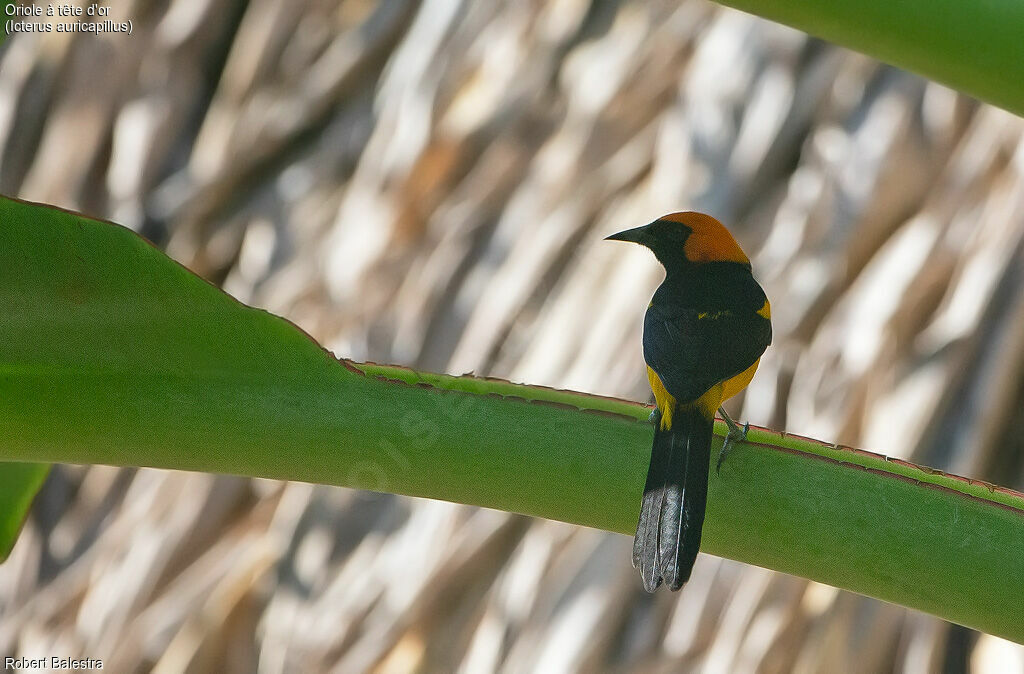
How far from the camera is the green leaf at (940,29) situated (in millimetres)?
546

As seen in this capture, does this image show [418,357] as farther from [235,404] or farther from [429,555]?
[235,404]

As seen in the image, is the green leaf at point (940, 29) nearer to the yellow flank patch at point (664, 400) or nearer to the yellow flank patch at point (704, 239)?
the yellow flank patch at point (664, 400)

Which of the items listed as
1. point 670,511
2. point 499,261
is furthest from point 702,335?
point 499,261

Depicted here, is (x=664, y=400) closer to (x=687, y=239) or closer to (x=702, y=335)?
(x=702, y=335)

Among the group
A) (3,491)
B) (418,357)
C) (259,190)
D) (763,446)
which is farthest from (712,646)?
(259,190)

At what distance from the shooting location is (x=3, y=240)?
51 centimetres

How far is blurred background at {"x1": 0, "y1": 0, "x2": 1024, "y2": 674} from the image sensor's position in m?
1.53

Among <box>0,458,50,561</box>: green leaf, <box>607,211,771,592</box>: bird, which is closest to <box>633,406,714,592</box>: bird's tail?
<box>607,211,771,592</box>: bird

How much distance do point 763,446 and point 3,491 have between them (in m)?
0.60

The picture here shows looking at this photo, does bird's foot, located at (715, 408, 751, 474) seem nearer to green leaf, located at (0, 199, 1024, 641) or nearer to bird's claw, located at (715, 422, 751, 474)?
bird's claw, located at (715, 422, 751, 474)

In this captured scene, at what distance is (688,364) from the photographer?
0.95m

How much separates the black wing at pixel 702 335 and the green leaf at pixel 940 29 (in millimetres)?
405

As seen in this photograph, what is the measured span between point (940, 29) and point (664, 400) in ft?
1.48

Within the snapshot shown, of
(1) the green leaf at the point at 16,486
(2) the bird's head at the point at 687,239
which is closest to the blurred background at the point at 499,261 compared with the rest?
(2) the bird's head at the point at 687,239
